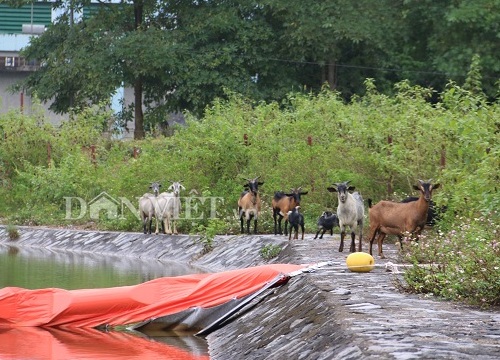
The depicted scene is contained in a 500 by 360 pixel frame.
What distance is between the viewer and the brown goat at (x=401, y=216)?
68.6ft

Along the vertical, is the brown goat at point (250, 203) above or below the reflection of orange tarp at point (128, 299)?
above

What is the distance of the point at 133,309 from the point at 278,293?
248cm

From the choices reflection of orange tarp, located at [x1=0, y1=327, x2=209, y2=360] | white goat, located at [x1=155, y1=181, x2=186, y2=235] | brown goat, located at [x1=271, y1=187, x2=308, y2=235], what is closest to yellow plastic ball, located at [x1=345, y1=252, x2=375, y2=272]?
reflection of orange tarp, located at [x1=0, y1=327, x2=209, y2=360]

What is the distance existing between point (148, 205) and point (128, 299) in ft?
41.9

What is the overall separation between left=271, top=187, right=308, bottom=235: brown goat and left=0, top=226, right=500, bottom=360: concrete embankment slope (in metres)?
4.28

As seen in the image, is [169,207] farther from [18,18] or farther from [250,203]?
[18,18]

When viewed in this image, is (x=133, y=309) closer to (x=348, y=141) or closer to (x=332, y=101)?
(x=348, y=141)

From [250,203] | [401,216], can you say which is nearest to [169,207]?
[250,203]

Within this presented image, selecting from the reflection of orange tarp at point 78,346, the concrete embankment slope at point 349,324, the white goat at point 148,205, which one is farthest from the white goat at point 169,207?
the reflection of orange tarp at point 78,346

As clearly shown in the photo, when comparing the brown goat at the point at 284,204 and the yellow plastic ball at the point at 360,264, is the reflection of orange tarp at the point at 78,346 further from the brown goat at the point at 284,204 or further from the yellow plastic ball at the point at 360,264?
the brown goat at the point at 284,204

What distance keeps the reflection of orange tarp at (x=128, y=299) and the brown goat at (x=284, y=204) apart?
7897 millimetres

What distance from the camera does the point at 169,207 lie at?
31.6m

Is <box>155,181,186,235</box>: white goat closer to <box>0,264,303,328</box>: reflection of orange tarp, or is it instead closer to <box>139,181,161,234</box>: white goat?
<box>139,181,161,234</box>: white goat

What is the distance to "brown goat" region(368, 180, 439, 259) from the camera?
68.6 ft
